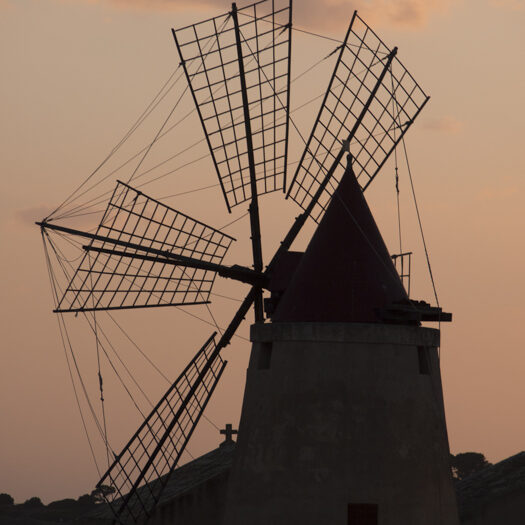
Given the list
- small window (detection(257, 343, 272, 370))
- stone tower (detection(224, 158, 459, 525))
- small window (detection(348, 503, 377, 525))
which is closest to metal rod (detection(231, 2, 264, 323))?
stone tower (detection(224, 158, 459, 525))

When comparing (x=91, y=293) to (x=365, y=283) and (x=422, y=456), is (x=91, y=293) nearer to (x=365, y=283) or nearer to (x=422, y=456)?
(x=365, y=283)

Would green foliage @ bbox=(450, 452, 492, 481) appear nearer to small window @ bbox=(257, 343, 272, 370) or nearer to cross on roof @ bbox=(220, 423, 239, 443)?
cross on roof @ bbox=(220, 423, 239, 443)

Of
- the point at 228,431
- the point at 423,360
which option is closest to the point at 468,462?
the point at 228,431

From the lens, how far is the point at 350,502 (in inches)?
808

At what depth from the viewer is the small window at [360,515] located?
20500 mm

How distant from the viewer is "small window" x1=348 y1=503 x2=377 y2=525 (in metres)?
20.5

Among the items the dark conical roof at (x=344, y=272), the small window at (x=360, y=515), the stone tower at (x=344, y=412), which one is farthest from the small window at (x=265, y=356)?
the small window at (x=360, y=515)

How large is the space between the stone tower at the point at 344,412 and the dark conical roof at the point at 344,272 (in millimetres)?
22

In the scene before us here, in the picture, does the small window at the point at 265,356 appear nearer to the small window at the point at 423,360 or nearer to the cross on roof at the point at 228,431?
the small window at the point at 423,360

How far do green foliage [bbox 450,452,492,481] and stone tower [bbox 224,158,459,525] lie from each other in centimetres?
3006

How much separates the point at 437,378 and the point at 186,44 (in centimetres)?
763

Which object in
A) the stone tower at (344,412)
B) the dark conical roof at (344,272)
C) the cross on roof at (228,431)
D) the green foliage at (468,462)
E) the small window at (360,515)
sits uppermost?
the green foliage at (468,462)

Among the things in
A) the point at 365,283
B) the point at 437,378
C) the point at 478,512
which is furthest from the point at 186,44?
the point at 478,512

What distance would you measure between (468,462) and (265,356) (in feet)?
103
